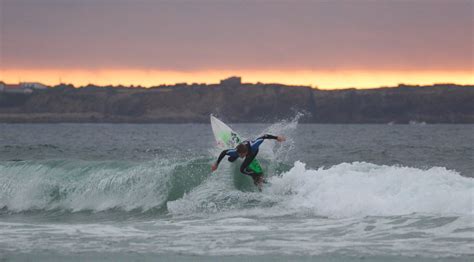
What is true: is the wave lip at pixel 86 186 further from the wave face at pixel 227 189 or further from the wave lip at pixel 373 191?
the wave lip at pixel 373 191

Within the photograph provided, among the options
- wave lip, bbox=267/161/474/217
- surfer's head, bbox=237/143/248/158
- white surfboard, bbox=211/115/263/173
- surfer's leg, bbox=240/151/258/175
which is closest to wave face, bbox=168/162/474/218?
wave lip, bbox=267/161/474/217

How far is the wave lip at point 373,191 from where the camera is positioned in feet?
45.8

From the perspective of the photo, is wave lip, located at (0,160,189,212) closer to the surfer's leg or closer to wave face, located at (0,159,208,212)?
wave face, located at (0,159,208,212)

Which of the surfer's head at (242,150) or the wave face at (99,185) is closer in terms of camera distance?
the surfer's head at (242,150)

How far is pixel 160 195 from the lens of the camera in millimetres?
17562

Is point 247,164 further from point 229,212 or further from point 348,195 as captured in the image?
point 348,195

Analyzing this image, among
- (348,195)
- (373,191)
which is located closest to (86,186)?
(348,195)

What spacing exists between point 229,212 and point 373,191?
108 inches

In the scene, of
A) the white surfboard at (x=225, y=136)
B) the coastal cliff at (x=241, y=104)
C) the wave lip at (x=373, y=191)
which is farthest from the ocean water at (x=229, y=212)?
the coastal cliff at (x=241, y=104)

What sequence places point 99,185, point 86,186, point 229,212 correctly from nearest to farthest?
point 229,212 < point 99,185 < point 86,186

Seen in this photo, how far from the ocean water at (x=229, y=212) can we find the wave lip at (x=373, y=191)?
23mm

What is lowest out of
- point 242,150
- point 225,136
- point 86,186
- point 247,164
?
point 86,186

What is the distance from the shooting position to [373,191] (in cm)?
1530

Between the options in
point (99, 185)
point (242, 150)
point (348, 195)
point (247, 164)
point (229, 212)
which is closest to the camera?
point (348, 195)
